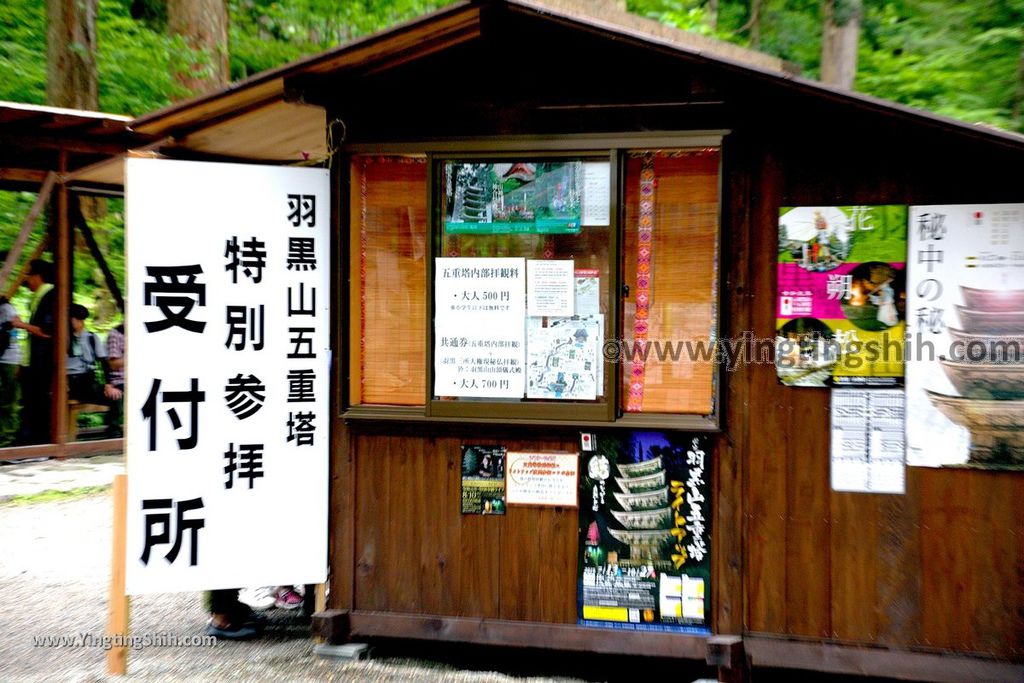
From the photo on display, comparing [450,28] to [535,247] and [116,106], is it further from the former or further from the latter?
[116,106]

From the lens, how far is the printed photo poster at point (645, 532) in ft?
16.7

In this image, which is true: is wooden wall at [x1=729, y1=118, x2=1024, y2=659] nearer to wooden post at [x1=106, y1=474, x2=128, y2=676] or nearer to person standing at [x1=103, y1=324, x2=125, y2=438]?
wooden post at [x1=106, y1=474, x2=128, y2=676]

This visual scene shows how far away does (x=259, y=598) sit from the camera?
6766 mm

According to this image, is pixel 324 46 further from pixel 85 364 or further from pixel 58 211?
pixel 85 364

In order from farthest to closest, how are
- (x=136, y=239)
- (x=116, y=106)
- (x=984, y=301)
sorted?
1. (x=116, y=106)
2. (x=136, y=239)
3. (x=984, y=301)

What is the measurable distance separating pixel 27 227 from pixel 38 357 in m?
1.78

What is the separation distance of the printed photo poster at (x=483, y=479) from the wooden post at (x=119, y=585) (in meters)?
2.05

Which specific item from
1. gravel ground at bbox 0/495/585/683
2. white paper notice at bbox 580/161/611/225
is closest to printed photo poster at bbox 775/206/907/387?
white paper notice at bbox 580/161/611/225

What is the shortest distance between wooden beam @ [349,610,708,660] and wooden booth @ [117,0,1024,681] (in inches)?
0.7

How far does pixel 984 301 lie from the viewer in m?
4.79

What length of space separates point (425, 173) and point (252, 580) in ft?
9.15

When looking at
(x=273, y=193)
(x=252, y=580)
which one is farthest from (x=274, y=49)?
(x=252, y=580)

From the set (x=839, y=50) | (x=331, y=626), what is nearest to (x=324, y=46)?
(x=839, y=50)

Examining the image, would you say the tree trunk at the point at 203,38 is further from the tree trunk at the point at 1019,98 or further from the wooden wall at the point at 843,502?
the tree trunk at the point at 1019,98
